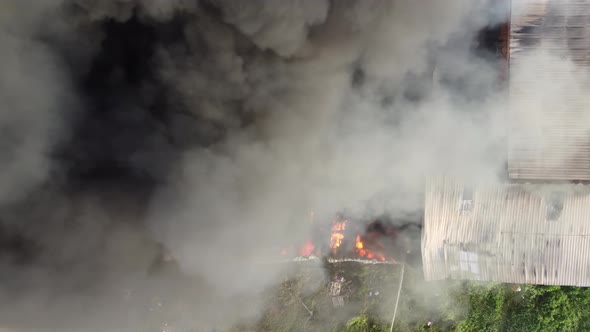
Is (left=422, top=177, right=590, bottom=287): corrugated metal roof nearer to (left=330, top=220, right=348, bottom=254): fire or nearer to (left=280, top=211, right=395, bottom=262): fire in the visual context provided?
(left=280, top=211, right=395, bottom=262): fire

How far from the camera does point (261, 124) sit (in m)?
4.62

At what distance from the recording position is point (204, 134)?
14.5 feet

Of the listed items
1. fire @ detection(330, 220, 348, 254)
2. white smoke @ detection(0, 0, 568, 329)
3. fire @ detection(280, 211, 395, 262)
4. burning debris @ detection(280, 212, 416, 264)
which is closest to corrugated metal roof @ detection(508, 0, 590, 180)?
white smoke @ detection(0, 0, 568, 329)

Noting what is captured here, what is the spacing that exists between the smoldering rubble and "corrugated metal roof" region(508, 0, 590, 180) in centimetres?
40

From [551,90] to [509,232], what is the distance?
5.10 feet

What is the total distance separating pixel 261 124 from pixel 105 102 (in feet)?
→ 5.07

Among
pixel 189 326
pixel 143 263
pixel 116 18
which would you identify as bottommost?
pixel 189 326

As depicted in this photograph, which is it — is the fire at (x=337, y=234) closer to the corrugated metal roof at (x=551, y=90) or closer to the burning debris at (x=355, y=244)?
the burning debris at (x=355, y=244)

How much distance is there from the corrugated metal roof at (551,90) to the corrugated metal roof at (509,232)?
0.41 m

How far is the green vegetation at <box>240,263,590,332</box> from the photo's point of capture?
18.6 feet

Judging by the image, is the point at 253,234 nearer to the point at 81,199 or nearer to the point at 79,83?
the point at 81,199

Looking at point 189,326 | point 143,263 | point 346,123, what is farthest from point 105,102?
point 189,326

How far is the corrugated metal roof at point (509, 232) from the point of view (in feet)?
15.1

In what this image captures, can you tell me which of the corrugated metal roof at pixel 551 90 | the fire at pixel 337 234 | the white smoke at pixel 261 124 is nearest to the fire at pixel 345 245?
the fire at pixel 337 234
